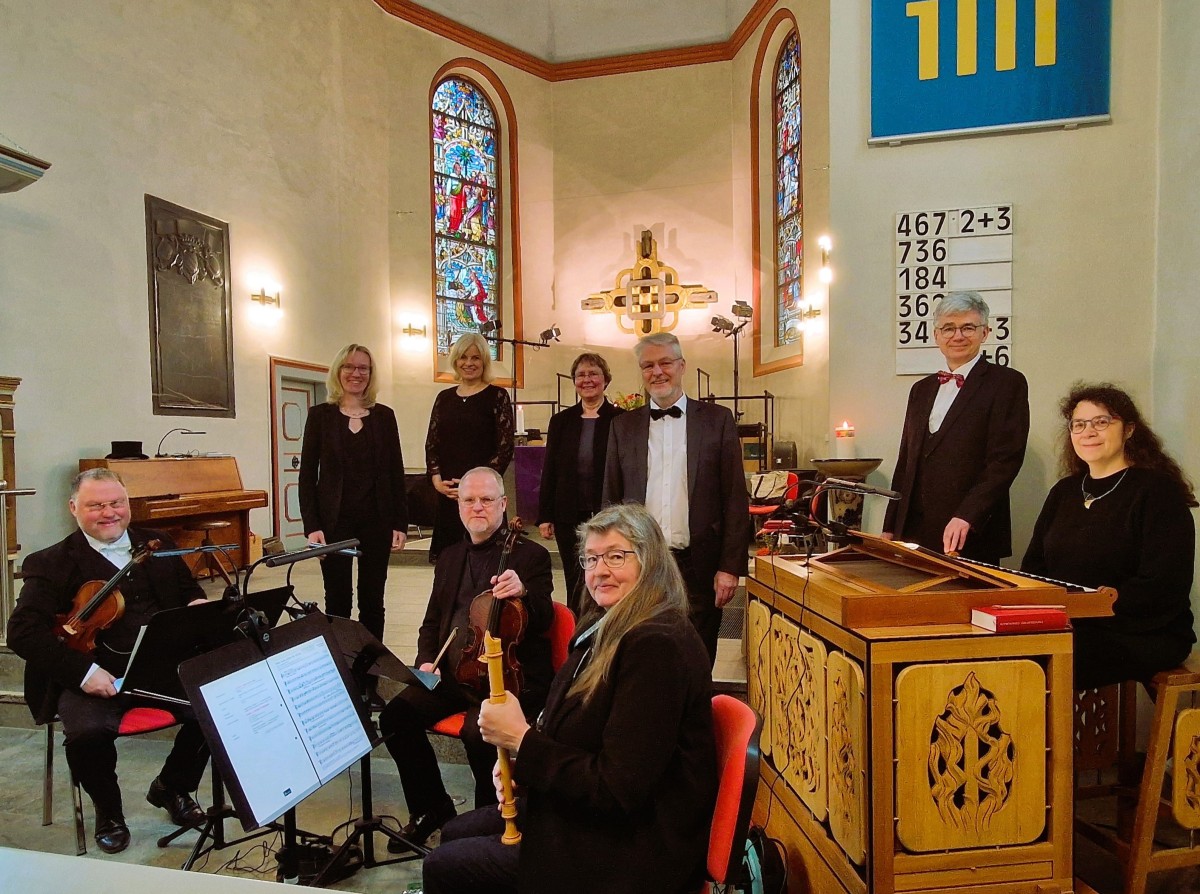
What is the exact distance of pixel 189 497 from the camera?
5734 mm

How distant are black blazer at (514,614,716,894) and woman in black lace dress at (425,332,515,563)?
6.82ft

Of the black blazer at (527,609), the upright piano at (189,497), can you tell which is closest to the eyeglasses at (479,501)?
the black blazer at (527,609)

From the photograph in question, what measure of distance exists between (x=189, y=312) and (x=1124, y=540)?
6.72 m

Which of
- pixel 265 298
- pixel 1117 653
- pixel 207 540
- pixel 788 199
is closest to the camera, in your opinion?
pixel 1117 653

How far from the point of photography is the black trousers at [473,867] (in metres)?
1.71

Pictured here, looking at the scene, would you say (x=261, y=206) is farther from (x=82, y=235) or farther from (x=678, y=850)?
(x=678, y=850)

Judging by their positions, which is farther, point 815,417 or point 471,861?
point 815,417

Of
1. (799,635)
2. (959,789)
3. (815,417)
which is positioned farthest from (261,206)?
(959,789)

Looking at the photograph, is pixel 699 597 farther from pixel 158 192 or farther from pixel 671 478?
pixel 158 192

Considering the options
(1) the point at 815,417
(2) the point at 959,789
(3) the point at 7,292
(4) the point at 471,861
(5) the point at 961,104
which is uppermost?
(5) the point at 961,104

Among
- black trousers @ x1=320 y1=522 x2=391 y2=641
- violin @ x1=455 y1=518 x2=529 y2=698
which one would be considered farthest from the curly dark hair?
black trousers @ x1=320 y1=522 x2=391 y2=641

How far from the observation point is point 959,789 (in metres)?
1.75

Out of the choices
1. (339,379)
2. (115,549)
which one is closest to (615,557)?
(339,379)

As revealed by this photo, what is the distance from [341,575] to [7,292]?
365 centimetres
